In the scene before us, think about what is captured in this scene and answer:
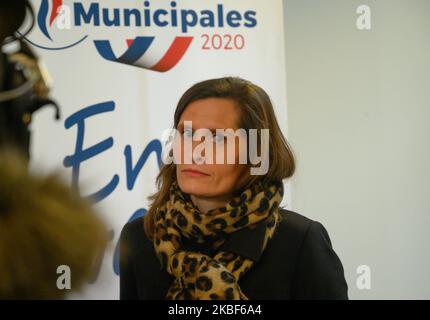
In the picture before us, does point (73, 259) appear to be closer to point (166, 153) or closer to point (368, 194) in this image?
point (166, 153)

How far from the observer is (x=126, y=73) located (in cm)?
154

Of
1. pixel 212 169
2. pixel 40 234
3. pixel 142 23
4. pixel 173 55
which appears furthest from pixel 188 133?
pixel 40 234

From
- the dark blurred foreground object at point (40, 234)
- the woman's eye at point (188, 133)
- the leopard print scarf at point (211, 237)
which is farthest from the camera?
the woman's eye at point (188, 133)

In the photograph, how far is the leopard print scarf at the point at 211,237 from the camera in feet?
4.45

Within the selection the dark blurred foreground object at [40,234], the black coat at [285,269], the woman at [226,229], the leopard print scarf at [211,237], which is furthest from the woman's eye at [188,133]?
the dark blurred foreground object at [40,234]

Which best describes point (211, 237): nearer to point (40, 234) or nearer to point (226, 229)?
point (226, 229)

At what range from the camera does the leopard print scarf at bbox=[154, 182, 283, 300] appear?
1355 millimetres

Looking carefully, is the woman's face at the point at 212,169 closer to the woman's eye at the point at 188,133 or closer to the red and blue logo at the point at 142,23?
the woman's eye at the point at 188,133

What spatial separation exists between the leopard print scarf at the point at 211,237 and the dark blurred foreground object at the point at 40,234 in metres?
0.66

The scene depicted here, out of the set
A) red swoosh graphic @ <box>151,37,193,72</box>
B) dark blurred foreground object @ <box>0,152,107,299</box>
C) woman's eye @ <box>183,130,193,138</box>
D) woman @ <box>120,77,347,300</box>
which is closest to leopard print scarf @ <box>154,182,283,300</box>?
woman @ <box>120,77,347,300</box>

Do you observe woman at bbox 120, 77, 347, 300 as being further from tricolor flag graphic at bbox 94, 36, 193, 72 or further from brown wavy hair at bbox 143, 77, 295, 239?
tricolor flag graphic at bbox 94, 36, 193, 72

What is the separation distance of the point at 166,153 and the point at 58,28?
1.56ft

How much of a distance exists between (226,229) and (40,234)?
76 centimetres
